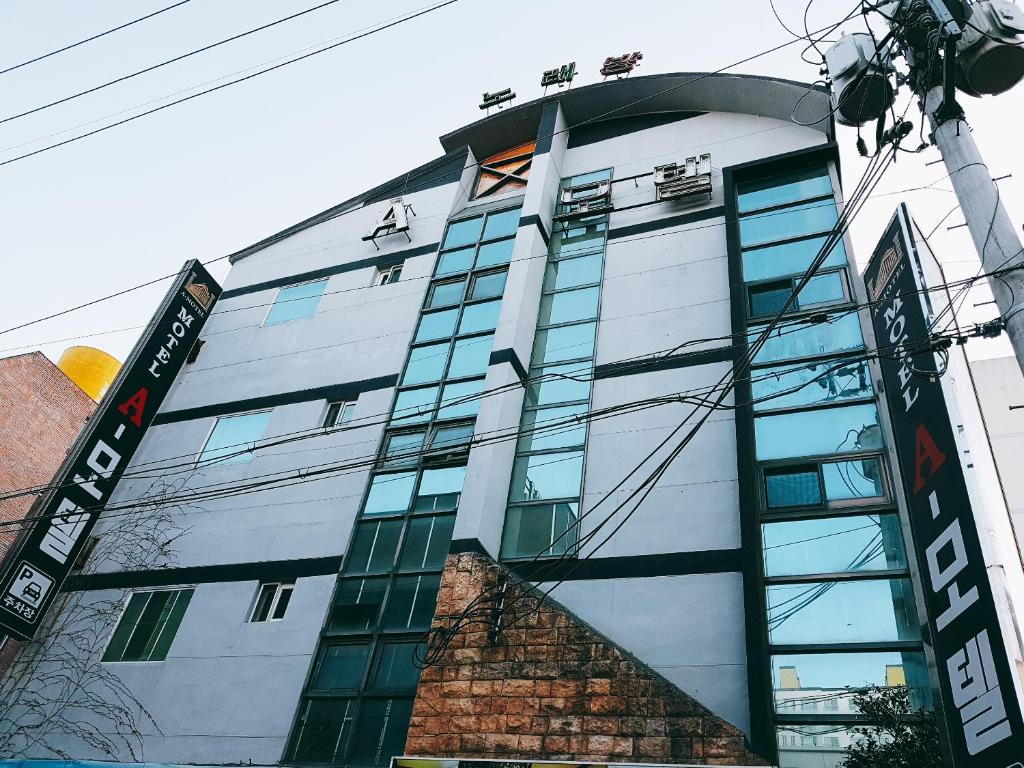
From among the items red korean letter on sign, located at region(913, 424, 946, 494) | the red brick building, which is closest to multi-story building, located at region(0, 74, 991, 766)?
red korean letter on sign, located at region(913, 424, 946, 494)

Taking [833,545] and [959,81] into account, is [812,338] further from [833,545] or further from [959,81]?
[959,81]

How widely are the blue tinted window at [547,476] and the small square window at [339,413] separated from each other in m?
A: 4.90

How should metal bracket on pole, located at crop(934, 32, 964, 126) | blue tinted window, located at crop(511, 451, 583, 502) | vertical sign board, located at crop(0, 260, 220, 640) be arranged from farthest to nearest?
vertical sign board, located at crop(0, 260, 220, 640) < blue tinted window, located at crop(511, 451, 583, 502) < metal bracket on pole, located at crop(934, 32, 964, 126)

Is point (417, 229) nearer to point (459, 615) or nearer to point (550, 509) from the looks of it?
point (550, 509)

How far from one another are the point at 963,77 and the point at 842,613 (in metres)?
7.07

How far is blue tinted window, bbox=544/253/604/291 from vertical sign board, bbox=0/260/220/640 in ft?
35.0

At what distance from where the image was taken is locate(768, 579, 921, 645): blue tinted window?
420 inches

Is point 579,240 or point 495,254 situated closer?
point 579,240

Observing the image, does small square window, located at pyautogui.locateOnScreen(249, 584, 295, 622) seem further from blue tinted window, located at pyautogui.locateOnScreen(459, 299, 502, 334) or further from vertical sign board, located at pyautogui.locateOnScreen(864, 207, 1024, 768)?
vertical sign board, located at pyautogui.locateOnScreen(864, 207, 1024, 768)

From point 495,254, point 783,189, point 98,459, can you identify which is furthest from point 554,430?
point 98,459

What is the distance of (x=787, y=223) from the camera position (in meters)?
Answer: 17.1

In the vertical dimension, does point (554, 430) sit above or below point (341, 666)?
above

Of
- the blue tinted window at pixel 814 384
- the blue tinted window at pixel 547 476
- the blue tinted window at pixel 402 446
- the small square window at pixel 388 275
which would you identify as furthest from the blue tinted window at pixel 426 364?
the blue tinted window at pixel 814 384

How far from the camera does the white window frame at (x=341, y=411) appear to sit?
18248mm
